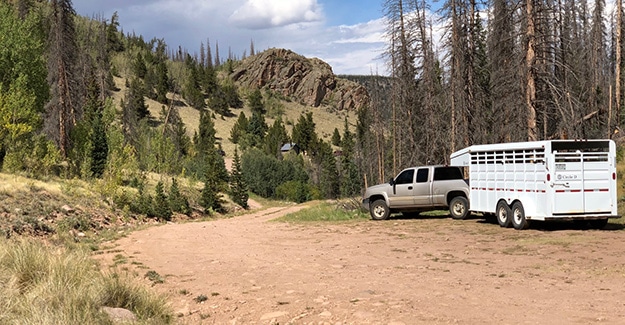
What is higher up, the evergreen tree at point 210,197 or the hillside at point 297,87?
the hillside at point 297,87

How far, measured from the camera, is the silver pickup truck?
20766mm

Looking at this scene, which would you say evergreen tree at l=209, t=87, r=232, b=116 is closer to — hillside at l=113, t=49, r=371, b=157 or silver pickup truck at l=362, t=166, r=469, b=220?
hillside at l=113, t=49, r=371, b=157

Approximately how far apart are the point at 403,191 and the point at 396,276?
11.6 metres

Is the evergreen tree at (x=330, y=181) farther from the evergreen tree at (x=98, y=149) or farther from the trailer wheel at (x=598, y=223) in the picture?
the trailer wheel at (x=598, y=223)

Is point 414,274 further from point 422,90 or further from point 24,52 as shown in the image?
point 24,52

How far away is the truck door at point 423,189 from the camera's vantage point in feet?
69.8

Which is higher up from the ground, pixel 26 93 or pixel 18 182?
pixel 26 93

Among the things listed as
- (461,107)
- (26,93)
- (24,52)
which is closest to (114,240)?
(461,107)

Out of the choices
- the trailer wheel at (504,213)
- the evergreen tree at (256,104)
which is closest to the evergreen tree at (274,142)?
the evergreen tree at (256,104)

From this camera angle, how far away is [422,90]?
3173cm

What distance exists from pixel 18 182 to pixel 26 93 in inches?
307

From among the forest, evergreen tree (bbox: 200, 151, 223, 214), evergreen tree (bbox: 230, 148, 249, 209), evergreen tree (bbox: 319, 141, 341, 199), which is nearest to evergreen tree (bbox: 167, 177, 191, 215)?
the forest

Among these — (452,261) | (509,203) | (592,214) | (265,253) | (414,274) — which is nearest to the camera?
(414,274)

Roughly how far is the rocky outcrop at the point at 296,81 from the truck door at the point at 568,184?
542 ft
